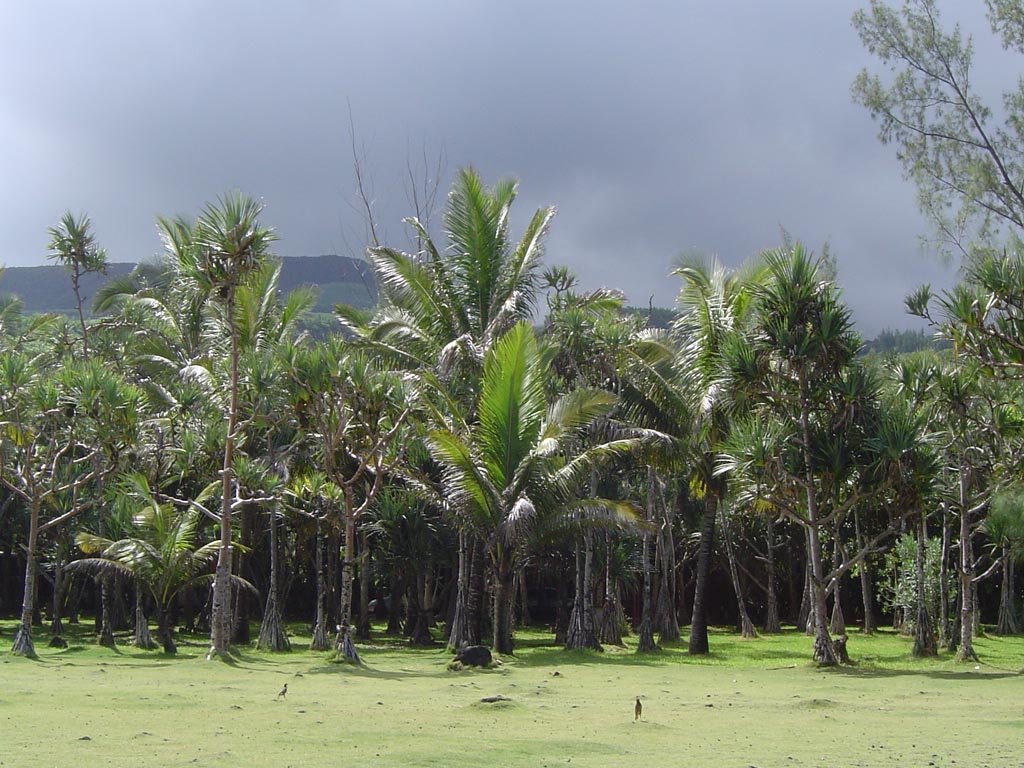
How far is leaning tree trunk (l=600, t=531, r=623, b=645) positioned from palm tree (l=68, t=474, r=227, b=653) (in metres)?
9.03

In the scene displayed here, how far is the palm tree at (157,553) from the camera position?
1981 cm

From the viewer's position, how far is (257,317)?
903 inches

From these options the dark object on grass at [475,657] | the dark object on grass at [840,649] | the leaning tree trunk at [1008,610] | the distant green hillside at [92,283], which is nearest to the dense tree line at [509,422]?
the dark object on grass at [840,649]

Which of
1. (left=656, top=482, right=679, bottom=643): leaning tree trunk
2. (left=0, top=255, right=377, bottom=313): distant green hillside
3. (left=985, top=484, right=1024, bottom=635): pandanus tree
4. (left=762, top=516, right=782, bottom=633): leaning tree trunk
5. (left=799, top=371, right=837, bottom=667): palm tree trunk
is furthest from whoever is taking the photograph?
(left=0, top=255, right=377, bottom=313): distant green hillside

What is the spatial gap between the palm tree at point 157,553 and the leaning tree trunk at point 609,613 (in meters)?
9.03

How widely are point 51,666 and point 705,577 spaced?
12650mm

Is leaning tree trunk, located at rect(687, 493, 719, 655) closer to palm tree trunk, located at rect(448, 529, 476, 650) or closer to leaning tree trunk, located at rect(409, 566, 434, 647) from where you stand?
palm tree trunk, located at rect(448, 529, 476, 650)

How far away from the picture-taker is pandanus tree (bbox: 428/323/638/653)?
19.0 m

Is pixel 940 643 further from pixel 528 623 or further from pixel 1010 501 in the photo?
pixel 528 623

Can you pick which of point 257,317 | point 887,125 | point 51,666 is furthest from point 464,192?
point 51,666

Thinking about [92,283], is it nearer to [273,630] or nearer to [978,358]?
[273,630]

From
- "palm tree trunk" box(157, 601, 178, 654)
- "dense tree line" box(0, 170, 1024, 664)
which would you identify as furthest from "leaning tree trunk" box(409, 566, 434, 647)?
"palm tree trunk" box(157, 601, 178, 654)

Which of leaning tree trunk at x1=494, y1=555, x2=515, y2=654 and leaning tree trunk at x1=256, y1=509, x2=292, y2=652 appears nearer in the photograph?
leaning tree trunk at x1=494, y1=555, x2=515, y2=654

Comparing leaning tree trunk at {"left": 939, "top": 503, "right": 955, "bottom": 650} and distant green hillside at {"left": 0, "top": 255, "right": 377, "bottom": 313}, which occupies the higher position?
distant green hillside at {"left": 0, "top": 255, "right": 377, "bottom": 313}
